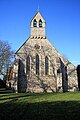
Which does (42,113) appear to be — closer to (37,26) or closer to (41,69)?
(41,69)

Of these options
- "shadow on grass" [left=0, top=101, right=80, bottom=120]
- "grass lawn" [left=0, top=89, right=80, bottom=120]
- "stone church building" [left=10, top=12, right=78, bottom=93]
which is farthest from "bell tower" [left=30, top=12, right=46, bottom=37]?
"shadow on grass" [left=0, top=101, right=80, bottom=120]

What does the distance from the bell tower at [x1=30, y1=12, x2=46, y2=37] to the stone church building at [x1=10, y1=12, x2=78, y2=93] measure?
3.04ft

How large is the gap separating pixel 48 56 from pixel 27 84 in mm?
7003

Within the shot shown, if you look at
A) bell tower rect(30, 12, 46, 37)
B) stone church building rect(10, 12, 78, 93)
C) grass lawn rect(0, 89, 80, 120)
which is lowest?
grass lawn rect(0, 89, 80, 120)

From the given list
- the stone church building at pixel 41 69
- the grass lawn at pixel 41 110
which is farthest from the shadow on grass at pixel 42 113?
the stone church building at pixel 41 69

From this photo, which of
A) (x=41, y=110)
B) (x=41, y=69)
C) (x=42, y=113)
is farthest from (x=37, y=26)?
(x=42, y=113)

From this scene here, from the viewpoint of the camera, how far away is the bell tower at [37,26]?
40.5 meters

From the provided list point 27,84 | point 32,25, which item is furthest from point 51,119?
point 32,25

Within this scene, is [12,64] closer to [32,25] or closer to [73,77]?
[32,25]

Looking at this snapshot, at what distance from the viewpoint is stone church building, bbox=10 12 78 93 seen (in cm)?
3694

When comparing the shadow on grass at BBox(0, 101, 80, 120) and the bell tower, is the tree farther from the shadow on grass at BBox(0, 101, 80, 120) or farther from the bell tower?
the shadow on grass at BBox(0, 101, 80, 120)

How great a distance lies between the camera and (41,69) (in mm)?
37812

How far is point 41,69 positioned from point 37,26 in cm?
958

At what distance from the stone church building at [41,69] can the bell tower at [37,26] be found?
3.04 feet
